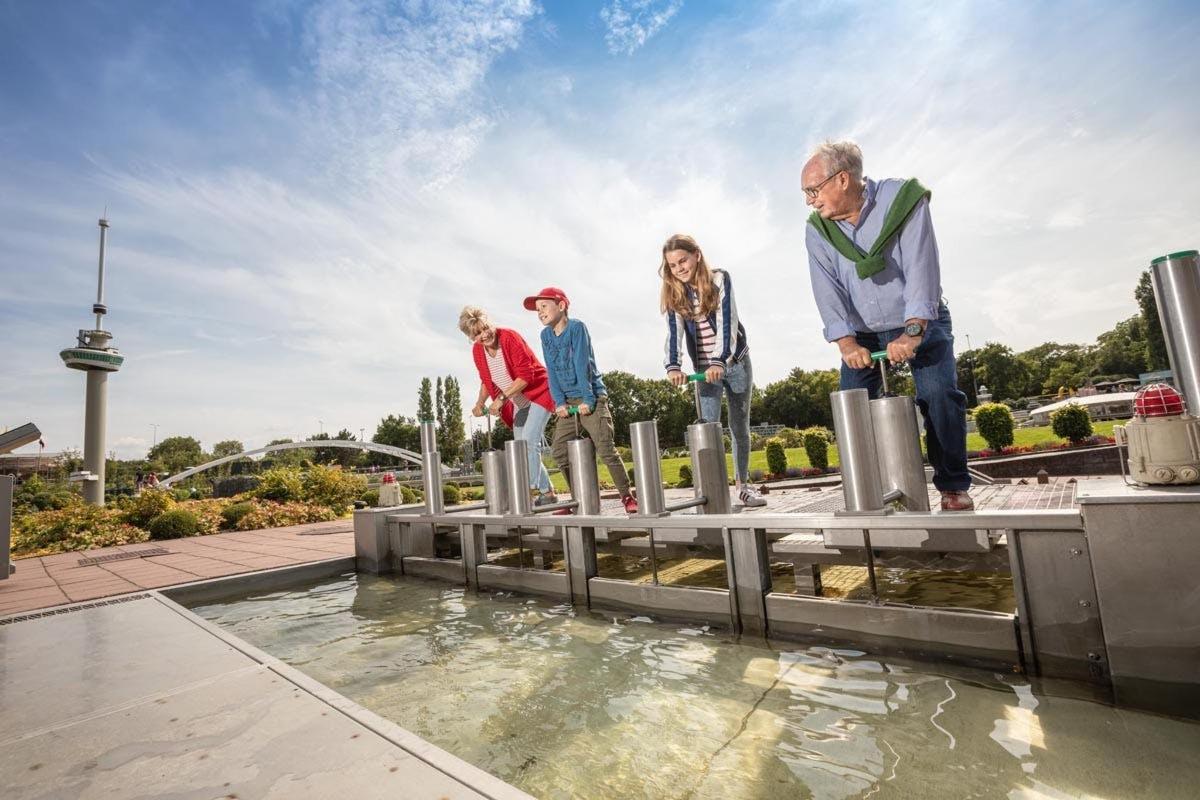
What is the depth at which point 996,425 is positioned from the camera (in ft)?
37.7

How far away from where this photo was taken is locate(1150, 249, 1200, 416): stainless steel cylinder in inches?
71.9

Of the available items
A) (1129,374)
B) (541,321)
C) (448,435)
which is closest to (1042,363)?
(1129,374)

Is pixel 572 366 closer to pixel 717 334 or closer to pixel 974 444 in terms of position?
pixel 717 334

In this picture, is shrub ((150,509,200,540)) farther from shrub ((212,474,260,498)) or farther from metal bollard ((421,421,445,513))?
shrub ((212,474,260,498))

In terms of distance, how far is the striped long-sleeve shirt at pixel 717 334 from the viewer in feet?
13.5

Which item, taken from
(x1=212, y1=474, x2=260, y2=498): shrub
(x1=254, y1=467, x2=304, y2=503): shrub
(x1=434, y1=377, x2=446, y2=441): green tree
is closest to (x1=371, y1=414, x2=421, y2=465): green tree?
(x1=434, y1=377, x2=446, y2=441): green tree

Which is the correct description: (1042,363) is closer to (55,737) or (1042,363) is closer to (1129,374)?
(1129,374)

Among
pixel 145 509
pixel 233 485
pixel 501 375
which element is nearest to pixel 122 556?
pixel 145 509

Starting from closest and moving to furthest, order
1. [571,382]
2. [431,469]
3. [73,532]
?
[571,382] → [431,469] → [73,532]

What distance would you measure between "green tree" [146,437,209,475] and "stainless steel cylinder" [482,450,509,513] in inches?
3730

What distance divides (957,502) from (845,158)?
71.5 inches

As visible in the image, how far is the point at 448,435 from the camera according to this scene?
5775cm

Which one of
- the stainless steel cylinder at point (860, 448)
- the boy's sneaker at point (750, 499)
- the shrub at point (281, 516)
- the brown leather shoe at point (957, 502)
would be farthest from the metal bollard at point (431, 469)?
the shrub at point (281, 516)

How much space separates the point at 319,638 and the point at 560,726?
85.3 inches
